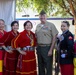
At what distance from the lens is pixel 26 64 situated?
5.87 meters

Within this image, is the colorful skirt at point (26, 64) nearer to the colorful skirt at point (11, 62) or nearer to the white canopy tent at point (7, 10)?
the colorful skirt at point (11, 62)

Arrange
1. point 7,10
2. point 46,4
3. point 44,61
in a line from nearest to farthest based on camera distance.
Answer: point 44,61 → point 7,10 → point 46,4

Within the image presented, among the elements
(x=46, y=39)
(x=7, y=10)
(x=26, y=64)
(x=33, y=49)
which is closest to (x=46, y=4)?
(x=7, y=10)

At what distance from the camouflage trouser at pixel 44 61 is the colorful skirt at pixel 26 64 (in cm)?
23

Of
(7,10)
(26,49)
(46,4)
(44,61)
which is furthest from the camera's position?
(46,4)

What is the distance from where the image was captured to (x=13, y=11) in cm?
817

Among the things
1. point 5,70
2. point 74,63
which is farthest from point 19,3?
point 74,63

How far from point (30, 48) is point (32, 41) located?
156 millimetres

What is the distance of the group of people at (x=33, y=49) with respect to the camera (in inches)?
220

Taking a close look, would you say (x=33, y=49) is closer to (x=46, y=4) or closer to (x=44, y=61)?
(x=44, y=61)

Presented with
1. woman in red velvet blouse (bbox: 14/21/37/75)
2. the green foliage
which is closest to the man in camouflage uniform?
woman in red velvet blouse (bbox: 14/21/37/75)

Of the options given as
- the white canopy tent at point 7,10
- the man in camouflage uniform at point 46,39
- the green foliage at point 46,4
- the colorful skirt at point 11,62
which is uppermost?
the green foliage at point 46,4

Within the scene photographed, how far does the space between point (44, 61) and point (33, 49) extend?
1.37 feet

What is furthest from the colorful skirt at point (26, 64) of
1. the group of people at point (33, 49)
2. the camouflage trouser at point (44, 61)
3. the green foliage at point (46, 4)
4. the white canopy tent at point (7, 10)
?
the green foliage at point (46, 4)
